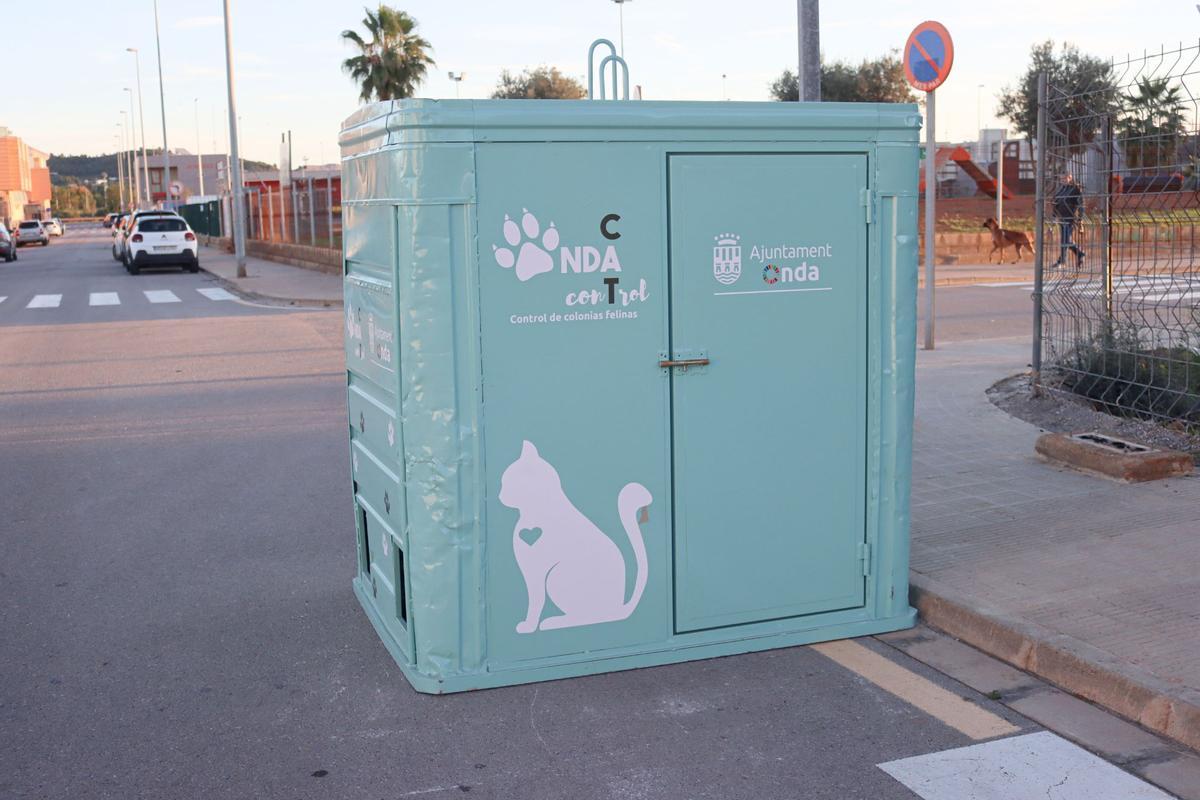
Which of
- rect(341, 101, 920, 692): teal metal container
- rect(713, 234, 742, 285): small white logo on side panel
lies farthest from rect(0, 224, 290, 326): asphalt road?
rect(713, 234, 742, 285): small white logo on side panel

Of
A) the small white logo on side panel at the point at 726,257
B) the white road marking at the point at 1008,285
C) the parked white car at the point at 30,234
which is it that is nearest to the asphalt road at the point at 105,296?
the white road marking at the point at 1008,285

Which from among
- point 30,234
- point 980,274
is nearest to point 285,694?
point 980,274

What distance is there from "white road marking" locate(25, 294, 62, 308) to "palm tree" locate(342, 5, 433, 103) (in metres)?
12.5

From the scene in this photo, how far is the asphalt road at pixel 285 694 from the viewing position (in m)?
3.89

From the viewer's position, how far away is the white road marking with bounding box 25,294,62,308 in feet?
74.1

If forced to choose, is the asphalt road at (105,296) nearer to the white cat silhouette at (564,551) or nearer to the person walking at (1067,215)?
the person walking at (1067,215)

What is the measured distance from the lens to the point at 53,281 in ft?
100.0

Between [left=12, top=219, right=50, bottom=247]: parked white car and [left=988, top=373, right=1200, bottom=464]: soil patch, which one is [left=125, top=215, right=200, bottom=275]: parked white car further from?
[left=12, top=219, right=50, bottom=247]: parked white car

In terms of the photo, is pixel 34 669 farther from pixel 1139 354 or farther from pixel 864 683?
pixel 1139 354

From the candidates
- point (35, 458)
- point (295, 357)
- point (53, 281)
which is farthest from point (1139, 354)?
point (53, 281)

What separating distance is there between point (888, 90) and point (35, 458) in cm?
4256

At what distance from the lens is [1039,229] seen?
30.0 feet

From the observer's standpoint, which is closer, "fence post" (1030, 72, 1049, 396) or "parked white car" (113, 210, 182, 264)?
"fence post" (1030, 72, 1049, 396)

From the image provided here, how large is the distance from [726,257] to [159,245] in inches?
1184
